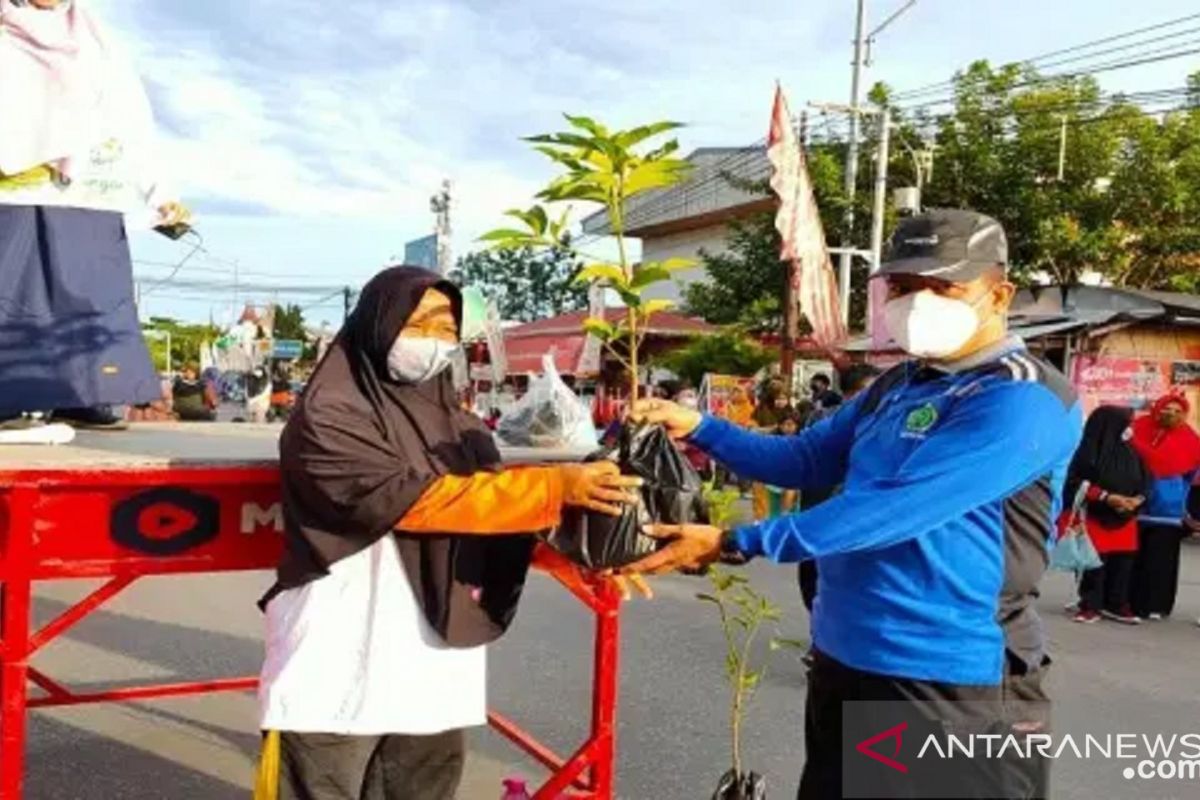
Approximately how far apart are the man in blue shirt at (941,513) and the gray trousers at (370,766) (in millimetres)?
699

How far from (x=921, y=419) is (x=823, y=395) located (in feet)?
30.4

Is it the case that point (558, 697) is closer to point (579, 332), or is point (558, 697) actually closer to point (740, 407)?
point (740, 407)

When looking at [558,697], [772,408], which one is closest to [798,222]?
[772,408]

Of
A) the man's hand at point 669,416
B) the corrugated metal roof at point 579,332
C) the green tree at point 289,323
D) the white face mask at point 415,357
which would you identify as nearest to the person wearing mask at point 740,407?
the corrugated metal roof at point 579,332

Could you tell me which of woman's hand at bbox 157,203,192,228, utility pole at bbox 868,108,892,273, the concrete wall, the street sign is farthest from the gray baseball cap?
the street sign

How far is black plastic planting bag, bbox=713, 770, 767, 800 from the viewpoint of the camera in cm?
316

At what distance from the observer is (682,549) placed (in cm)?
214

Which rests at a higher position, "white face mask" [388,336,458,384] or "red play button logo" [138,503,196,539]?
"white face mask" [388,336,458,384]

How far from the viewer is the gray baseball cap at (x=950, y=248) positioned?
202 centimetres

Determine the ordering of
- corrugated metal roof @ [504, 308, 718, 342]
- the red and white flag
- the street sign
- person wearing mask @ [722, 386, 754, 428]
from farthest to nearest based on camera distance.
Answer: the street sign, corrugated metal roof @ [504, 308, 718, 342], the red and white flag, person wearing mask @ [722, 386, 754, 428]

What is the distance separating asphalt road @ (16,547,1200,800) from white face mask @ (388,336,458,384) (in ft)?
6.63

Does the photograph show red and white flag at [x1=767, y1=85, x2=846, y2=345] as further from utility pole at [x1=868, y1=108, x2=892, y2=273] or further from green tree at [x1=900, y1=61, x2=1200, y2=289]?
green tree at [x1=900, y1=61, x2=1200, y2=289]

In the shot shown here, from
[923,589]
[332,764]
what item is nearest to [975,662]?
[923,589]

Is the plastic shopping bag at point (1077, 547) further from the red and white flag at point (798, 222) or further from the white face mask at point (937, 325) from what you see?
the red and white flag at point (798, 222)
